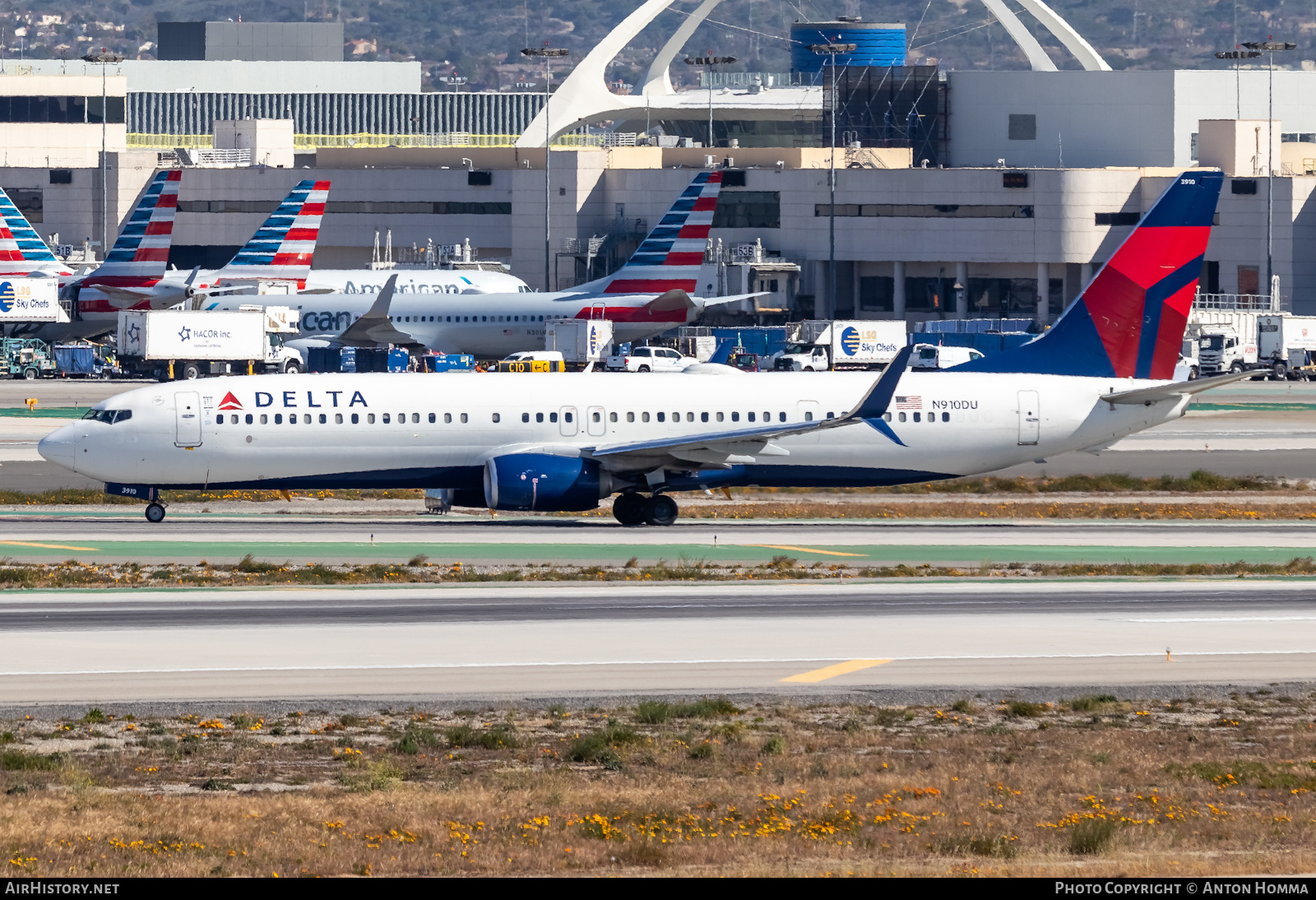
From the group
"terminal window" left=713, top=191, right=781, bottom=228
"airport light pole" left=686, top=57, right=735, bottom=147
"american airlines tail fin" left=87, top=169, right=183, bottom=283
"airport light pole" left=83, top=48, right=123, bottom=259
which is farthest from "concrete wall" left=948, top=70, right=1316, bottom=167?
"american airlines tail fin" left=87, top=169, right=183, bottom=283

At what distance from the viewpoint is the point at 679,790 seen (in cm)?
2191

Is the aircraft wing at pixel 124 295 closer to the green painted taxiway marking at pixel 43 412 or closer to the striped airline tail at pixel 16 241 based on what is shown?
the striped airline tail at pixel 16 241

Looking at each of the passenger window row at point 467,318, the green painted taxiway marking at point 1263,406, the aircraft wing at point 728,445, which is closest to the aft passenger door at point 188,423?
the aircraft wing at point 728,445

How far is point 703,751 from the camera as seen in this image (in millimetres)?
23734

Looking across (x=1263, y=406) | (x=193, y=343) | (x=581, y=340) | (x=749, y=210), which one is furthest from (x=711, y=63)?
(x=1263, y=406)

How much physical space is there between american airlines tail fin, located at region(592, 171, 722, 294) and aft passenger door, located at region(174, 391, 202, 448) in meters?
61.3

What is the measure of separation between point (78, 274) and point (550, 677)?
98.2m

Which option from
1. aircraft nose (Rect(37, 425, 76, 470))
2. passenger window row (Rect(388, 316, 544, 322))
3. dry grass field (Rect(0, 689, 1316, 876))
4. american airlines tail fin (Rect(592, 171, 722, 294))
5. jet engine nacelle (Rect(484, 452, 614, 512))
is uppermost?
american airlines tail fin (Rect(592, 171, 722, 294))

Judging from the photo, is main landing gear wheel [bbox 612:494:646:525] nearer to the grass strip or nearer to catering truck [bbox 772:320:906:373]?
the grass strip

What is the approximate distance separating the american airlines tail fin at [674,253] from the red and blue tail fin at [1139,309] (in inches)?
2185

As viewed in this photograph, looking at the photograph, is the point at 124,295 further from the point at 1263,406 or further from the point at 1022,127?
the point at 1022,127

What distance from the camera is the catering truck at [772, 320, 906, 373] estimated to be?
112938 mm

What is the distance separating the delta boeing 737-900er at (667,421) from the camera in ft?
153

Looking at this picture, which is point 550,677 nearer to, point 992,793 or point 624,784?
point 624,784
